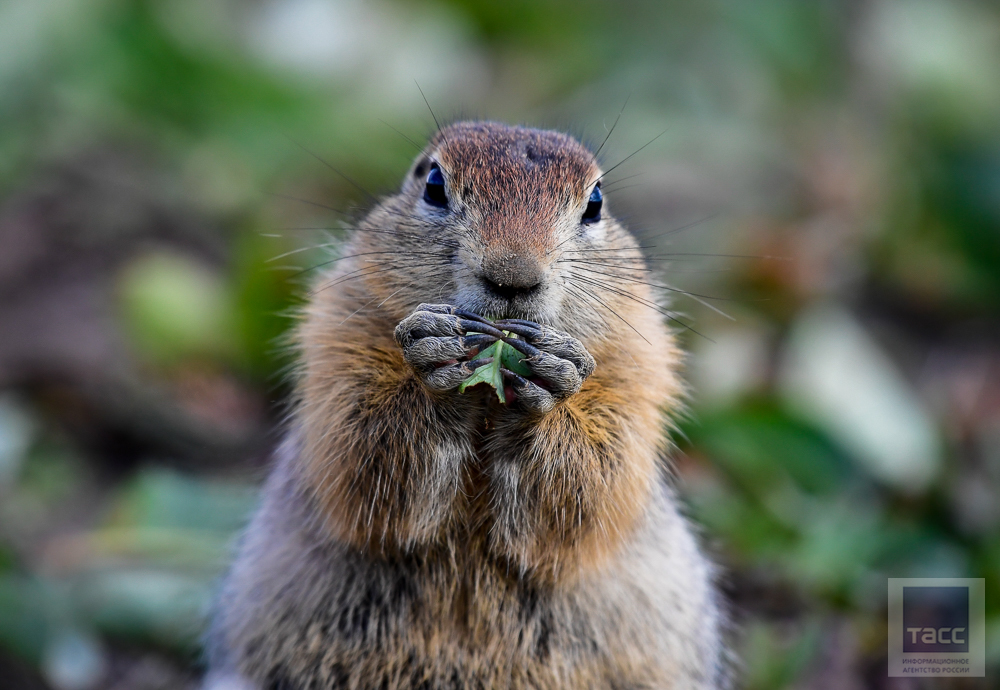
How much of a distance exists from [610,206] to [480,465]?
4.49 feet

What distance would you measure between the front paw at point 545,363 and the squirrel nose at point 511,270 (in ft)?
Result: 0.35

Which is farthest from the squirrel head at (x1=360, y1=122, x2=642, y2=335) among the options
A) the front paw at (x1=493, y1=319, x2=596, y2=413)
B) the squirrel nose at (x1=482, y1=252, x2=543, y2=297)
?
the front paw at (x1=493, y1=319, x2=596, y2=413)

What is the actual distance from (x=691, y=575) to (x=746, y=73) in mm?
6216

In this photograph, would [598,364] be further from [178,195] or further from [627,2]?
[627,2]

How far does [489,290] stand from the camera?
275 centimetres

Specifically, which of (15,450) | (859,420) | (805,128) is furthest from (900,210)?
(15,450)

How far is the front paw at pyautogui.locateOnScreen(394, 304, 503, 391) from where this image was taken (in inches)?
105

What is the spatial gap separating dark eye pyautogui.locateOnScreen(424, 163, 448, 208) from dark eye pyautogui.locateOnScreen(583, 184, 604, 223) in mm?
452

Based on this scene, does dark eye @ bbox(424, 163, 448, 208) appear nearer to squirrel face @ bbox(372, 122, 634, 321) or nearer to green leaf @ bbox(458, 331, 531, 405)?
squirrel face @ bbox(372, 122, 634, 321)

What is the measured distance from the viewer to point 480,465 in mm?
2998

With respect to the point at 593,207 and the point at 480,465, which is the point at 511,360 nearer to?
the point at 480,465

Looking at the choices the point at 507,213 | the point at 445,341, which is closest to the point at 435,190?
the point at 507,213

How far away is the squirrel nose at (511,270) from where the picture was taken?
2.68 metres

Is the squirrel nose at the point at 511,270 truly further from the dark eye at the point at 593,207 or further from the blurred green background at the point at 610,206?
the blurred green background at the point at 610,206
